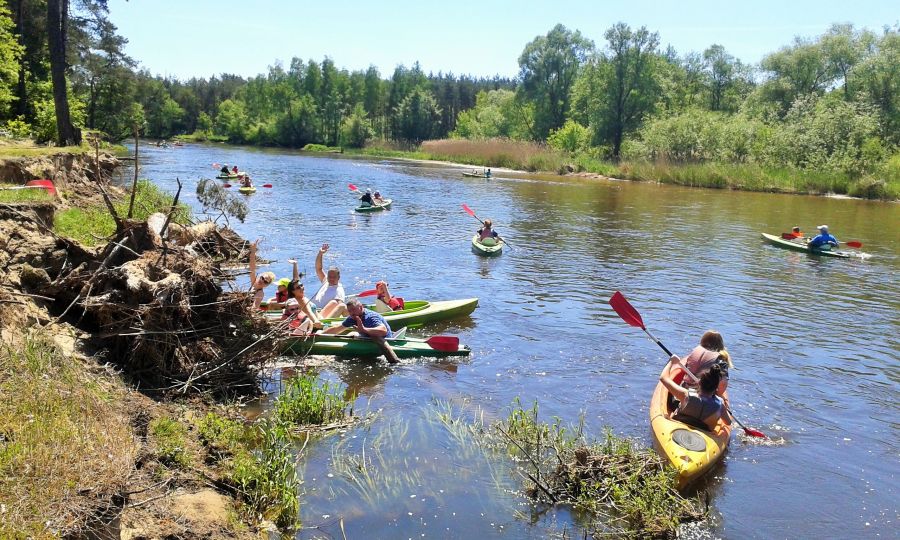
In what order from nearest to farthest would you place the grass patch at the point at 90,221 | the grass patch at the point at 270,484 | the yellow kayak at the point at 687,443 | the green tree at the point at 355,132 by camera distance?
the grass patch at the point at 270,484 → the yellow kayak at the point at 687,443 → the grass patch at the point at 90,221 → the green tree at the point at 355,132

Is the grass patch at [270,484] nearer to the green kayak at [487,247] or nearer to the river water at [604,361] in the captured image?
the river water at [604,361]

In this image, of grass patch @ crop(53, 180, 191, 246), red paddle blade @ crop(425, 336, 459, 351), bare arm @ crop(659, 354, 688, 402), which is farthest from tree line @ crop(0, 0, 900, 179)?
bare arm @ crop(659, 354, 688, 402)

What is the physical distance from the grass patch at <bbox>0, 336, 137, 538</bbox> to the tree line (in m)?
15.1

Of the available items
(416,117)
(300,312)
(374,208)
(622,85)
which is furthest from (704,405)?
(416,117)

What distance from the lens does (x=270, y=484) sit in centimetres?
580

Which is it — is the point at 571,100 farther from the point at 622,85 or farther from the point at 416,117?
the point at 416,117

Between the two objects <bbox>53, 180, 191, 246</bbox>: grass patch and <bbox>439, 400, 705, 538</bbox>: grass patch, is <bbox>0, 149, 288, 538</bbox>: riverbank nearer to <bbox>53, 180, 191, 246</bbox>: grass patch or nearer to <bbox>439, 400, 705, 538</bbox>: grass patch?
<bbox>53, 180, 191, 246</bbox>: grass patch

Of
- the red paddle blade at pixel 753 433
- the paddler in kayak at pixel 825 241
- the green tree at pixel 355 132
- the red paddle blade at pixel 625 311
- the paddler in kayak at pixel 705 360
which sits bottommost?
the red paddle blade at pixel 753 433

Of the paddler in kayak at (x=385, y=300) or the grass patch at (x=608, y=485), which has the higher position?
the paddler in kayak at (x=385, y=300)

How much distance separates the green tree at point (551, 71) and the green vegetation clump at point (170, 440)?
222 feet

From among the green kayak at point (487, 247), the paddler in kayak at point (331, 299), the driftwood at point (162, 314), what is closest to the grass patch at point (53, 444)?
the driftwood at point (162, 314)

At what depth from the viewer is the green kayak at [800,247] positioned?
19609 millimetres

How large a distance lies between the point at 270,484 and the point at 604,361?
6.41 meters

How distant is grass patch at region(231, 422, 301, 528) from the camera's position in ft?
18.5
